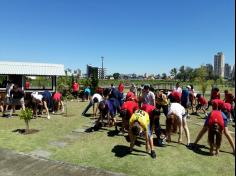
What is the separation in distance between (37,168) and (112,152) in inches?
87.5

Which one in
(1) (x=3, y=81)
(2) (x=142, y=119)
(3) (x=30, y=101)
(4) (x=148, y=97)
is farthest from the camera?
(1) (x=3, y=81)

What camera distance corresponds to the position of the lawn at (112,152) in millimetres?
7368

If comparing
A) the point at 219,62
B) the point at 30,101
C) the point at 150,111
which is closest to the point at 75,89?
the point at 30,101

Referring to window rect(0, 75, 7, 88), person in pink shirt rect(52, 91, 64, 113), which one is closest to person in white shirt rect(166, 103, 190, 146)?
person in pink shirt rect(52, 91, 64, 113)

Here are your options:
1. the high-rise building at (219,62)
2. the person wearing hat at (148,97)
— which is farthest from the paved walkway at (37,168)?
the high-rise building at (219,62)

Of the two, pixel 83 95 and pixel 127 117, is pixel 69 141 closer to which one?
pixel 127 117

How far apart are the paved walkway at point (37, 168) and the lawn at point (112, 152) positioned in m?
0.34

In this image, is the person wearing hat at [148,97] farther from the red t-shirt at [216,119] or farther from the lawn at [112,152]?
the red t-shirt at [216,119]

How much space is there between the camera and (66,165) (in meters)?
7.63

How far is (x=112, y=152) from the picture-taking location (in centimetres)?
873

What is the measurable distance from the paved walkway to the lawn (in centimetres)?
34

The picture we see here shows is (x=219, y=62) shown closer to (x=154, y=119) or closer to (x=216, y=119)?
(x=154, y=119)

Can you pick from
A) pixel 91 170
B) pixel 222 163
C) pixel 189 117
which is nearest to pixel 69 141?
pixel 91 170

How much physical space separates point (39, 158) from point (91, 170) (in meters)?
1.73
